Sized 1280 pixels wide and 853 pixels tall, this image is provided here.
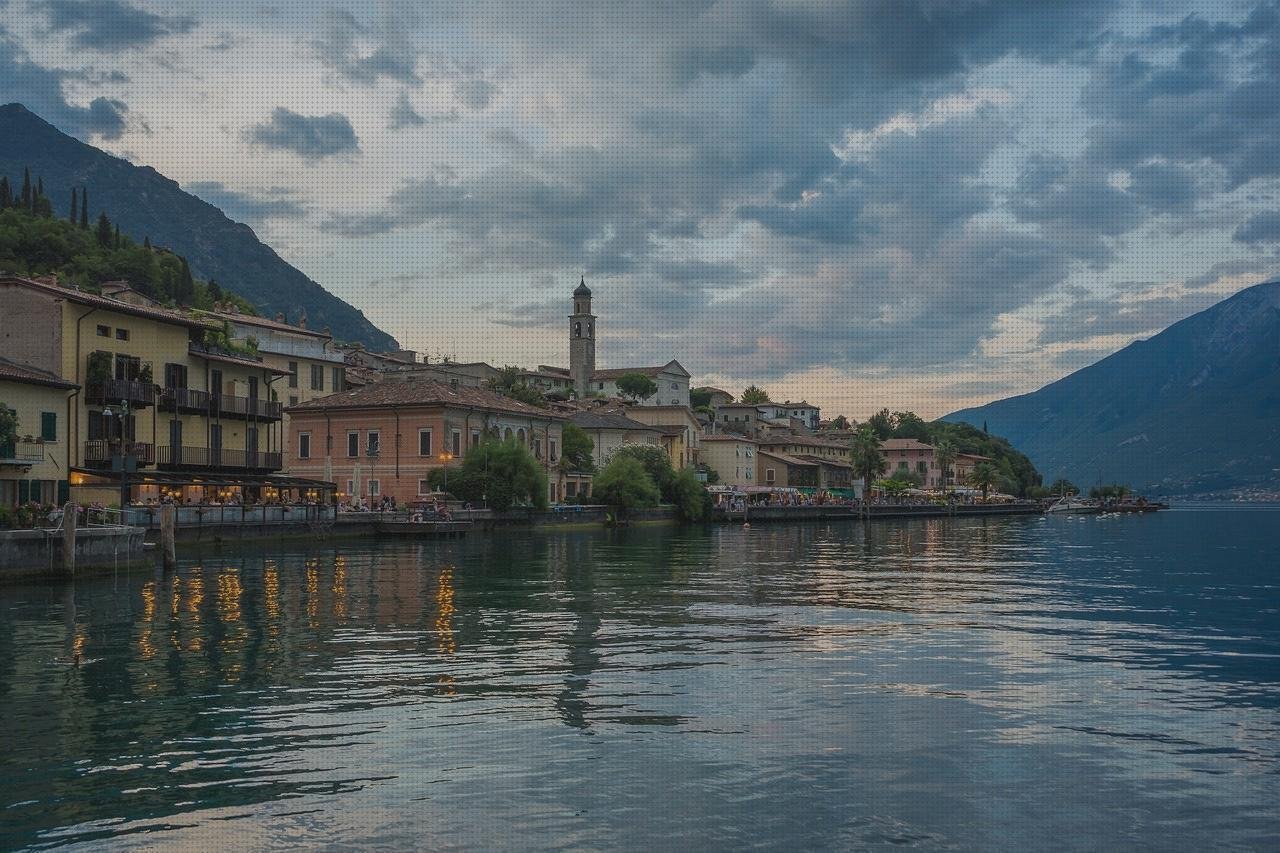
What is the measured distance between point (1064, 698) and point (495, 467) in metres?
64.2

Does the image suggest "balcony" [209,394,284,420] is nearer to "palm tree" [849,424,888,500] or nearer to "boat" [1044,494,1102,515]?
"palm tree" [849,424,888,500]

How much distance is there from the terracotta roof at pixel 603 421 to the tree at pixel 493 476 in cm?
3685

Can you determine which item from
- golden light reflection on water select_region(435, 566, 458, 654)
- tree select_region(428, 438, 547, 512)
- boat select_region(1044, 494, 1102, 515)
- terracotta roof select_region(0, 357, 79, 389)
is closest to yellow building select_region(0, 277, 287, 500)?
terracotta roof select_region(0, 357, 79, 389)

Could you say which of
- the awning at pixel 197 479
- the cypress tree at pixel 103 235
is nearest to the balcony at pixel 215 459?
the awning at pixel 197 479

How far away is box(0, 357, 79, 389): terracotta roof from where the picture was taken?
46.8 meters

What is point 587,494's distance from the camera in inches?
4085

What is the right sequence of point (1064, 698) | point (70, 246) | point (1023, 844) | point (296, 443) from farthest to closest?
point (70, 246) < point (296, 443) < point (1064, 698) < point (1023, 844)

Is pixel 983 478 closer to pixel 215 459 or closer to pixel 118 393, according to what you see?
pixel 215 459

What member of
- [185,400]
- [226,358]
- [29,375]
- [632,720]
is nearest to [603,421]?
[226,358]

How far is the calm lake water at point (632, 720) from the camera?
1225cm

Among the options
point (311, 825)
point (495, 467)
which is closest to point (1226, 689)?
point (311, 825)

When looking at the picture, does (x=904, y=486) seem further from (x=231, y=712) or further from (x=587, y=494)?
(x=231, y=712)

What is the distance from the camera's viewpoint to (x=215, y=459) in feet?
207

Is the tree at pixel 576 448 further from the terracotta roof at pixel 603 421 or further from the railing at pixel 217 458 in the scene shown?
the railing at pixel 217 458
